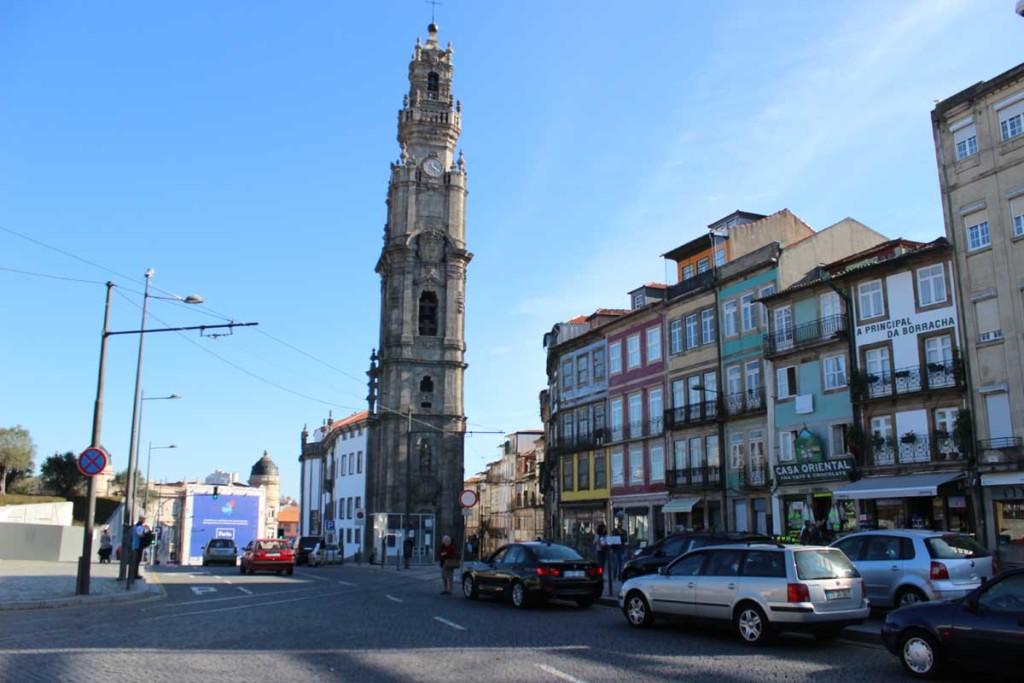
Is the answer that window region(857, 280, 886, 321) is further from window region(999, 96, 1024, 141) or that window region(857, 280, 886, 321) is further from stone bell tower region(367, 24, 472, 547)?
stone bell tower region(367, 24, 472, 547)

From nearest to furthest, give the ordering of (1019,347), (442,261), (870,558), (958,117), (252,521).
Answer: (870,558) < (1019,347) < (958,117) < (442,261) < (252,521)

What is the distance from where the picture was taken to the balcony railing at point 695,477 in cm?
3694

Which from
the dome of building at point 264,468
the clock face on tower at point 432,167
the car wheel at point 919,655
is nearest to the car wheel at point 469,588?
the car wheel at point 919,655

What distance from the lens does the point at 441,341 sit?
2628 inches

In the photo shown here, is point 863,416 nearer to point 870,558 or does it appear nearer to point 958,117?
point 958,117

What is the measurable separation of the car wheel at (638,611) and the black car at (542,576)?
3.36 meters

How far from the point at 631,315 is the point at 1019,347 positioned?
63.6 ft

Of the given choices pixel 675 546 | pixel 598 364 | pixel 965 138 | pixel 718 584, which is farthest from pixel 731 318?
pixel 718 584

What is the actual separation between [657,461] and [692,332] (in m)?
6.19

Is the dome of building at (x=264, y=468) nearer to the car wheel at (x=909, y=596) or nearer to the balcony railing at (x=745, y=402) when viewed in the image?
the balcony railing at (x=745, y=402)

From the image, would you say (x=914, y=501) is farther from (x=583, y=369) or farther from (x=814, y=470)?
(x=583, y=369)

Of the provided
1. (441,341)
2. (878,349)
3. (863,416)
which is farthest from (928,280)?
(441,341)

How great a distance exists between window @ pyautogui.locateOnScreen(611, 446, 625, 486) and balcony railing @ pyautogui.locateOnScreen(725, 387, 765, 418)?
8.36 meters

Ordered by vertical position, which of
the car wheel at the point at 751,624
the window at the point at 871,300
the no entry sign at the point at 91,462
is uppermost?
the window at the point at 871,300
